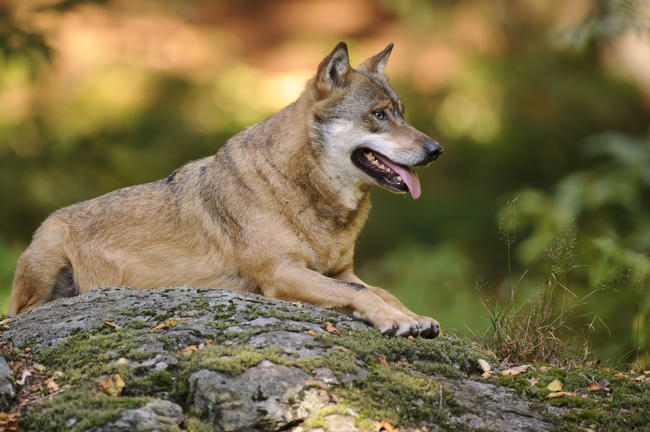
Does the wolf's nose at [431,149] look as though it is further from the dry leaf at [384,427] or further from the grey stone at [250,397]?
the dry leaf at [384,427]

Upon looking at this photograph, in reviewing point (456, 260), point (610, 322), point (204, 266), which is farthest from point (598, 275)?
point (456, 260)

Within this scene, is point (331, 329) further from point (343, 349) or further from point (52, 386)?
point (52, 386)

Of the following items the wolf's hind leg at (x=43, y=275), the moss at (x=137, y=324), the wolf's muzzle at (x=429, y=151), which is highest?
the wolf's muzzle at (x=429, y=151)

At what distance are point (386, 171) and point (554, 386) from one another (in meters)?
2.17

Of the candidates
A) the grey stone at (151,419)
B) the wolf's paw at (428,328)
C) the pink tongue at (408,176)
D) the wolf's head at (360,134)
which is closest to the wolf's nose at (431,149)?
the wolf's head at (360,134)

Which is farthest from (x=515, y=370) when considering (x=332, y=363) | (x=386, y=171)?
(x=386, y=171)

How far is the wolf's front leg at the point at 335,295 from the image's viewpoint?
4.71m

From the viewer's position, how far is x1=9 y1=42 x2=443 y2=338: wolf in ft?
18.3

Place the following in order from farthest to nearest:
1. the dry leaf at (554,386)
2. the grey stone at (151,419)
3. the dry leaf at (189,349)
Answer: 1. the dry leaf at (554,386)
2. the dry leaf at (189,349)
3. the grey stone at (151,419)

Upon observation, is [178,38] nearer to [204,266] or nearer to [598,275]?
[204,266]

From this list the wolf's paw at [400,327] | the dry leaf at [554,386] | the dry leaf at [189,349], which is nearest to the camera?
the dry leaf at [189,349]

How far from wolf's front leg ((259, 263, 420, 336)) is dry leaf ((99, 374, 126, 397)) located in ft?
5.56

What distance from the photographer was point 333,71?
19.4ft

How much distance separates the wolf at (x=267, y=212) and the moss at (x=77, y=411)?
76.1 inches
